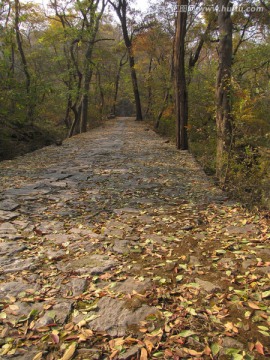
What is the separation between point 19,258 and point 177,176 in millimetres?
4261

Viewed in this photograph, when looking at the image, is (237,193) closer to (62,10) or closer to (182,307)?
(182,307)

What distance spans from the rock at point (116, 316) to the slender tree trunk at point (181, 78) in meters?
8.26

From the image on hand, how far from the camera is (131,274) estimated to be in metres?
2.89

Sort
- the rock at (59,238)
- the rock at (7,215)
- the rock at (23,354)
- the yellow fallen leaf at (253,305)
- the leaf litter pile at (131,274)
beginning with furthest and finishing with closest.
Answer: the rock at (7,215), the rock at (59,238), the yellow fallen leaf at (253,305), the leaf litter pile at (131,274), the rock at (23,354)

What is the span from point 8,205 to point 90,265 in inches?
86.8

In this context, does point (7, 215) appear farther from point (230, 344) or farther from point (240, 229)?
point (230, 344)

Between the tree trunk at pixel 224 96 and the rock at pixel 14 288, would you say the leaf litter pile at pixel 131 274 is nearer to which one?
the rock at pixel 14 288

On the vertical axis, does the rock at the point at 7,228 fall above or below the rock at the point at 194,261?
above

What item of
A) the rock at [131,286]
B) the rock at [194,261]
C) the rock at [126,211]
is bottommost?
the rock at [131,286]

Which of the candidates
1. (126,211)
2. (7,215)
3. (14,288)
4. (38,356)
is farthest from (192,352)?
(7,215)

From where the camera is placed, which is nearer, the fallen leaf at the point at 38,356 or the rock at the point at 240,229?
the fallen leaf at the point at 38,356

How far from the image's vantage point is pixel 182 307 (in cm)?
240

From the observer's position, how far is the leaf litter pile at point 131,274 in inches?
80.7

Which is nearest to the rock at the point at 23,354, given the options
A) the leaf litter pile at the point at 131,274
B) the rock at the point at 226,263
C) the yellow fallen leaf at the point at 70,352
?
the leaf litter pile at the point at 131,274
